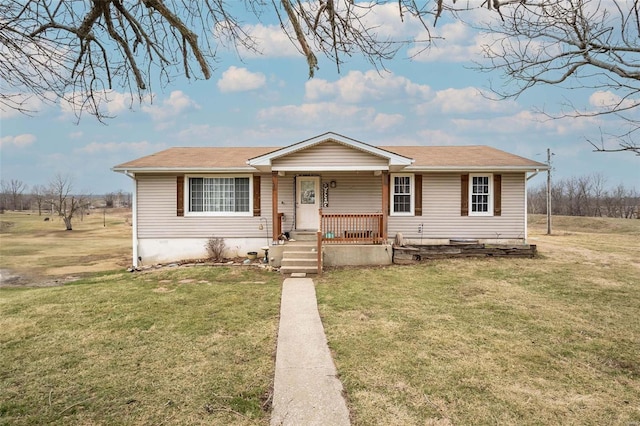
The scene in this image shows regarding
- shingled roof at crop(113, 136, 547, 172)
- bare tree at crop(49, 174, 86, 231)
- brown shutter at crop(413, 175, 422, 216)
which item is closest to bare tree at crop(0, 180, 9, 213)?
bare tree at crop(49, 174, 86, 231)

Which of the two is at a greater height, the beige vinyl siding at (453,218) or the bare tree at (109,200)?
the bare tree at (109,200)

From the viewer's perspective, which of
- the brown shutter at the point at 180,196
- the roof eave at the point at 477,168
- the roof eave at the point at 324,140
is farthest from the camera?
the brown shutter at the point at 180,196

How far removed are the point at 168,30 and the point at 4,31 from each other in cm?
153

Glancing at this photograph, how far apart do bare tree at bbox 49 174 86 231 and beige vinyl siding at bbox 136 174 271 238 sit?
2462 centimetres

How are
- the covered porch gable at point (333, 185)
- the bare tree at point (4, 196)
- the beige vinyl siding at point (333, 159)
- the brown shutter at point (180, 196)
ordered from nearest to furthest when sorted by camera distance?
the covered porch gable at point (333, 185) → the beige vinyl siding at point (333, 159) → the brown shutter at point (180, 196) → the bare tree at point (4, 196)

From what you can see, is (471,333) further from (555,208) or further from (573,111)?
(555,208)

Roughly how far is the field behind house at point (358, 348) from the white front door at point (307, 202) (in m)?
3.74

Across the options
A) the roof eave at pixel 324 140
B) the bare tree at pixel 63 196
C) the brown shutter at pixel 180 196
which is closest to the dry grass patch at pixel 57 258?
the brown shutter at pixel 180 196

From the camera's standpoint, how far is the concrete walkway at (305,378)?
10.3 ft

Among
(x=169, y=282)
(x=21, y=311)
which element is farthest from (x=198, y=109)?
(x=21, y=311)

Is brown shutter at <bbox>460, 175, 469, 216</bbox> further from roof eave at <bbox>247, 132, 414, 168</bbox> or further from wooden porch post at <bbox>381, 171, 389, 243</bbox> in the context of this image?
wooden porch post at <bbox>381, 171, 389, 243</bbox>

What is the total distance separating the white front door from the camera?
42.0 ft

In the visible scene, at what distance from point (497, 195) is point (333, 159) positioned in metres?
6.33

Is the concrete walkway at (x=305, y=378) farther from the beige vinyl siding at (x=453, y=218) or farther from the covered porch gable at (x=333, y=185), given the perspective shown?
the beige vinyl siding at (x=453, y=218)
